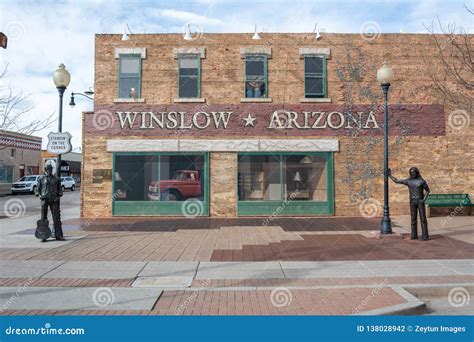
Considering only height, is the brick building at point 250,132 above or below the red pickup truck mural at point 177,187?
above

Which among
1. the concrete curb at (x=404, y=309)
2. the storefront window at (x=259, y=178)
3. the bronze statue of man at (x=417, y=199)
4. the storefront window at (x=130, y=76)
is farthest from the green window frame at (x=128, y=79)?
the concrete curb at (x=404, y=309)

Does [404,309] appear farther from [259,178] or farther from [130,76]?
[130,76]

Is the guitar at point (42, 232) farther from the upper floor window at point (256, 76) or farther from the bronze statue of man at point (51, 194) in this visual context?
the upper floor window at point (256, 76)

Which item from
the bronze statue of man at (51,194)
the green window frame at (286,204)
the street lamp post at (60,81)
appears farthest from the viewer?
the green window frame at (286,204)

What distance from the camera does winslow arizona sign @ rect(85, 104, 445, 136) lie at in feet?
57.8

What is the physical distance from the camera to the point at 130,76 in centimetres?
1777

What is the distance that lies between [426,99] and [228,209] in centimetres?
961

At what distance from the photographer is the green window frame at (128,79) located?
17.7m

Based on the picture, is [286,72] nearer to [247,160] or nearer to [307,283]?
[247,160]

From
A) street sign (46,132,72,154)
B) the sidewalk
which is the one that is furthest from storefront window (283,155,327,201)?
Result: the sidewalk

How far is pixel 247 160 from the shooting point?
17.6 metres

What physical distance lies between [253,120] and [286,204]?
12.4ft

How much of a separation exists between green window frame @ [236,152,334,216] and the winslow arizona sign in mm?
931

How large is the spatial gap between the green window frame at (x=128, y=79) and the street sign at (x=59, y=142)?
6.71 meters
